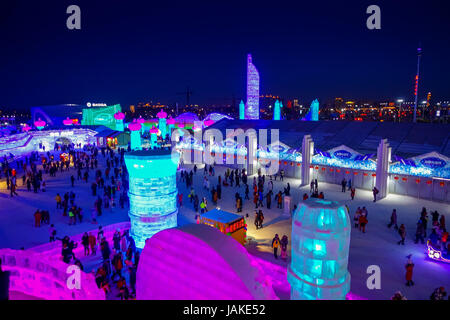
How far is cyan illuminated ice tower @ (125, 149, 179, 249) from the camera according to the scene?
33.9 ft

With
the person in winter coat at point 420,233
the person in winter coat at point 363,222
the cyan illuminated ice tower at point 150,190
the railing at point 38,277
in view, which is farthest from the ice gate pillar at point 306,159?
the railing at point 38,277

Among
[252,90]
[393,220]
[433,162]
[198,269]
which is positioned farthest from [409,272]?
[252,90]

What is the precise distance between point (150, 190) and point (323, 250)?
679 centimetres

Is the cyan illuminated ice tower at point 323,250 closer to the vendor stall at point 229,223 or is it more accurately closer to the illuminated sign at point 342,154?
the vendor stall at point 229,223

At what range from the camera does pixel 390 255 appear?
1023cm

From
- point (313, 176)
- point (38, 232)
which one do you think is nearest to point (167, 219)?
point (38, 232)

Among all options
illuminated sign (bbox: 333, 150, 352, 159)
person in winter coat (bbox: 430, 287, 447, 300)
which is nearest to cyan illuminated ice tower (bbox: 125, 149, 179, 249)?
person in winter coat (bbox: 430, 287, 447, 300)

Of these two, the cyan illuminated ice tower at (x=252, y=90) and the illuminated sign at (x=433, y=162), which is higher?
the cyan illuminated ice tower at (x=252, y=90)

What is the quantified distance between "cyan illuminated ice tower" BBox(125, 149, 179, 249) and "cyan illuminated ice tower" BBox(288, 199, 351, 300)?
6.27 metres

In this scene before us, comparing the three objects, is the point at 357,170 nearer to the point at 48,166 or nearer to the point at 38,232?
the point at 38,232

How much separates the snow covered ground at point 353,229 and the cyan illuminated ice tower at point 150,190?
80.0 inches

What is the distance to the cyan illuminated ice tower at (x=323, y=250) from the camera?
16.3 ft

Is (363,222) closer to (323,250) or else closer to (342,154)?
(342,154)

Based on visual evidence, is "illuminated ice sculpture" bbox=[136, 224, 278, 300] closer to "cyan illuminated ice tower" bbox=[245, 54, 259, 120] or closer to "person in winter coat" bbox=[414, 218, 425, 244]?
"person in winter coat" bbox=[414, 218, 425, 244]
